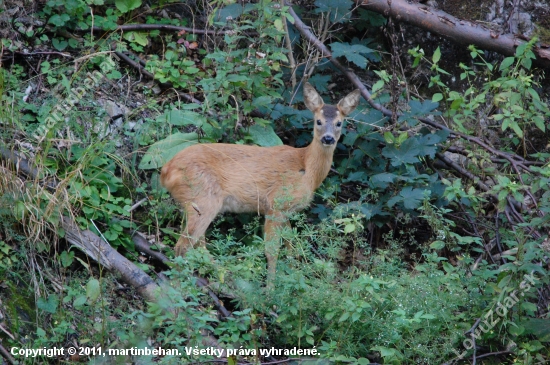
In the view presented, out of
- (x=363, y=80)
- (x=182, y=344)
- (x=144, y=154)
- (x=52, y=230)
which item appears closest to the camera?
(x=182, y=344)

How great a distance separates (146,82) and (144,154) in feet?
4.81

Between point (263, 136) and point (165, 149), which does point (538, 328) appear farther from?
point (165, 149)

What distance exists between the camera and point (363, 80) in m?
9.12

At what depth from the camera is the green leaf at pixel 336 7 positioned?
8422 mm

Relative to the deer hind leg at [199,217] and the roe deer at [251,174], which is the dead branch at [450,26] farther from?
the deer hind leg at [199,217]

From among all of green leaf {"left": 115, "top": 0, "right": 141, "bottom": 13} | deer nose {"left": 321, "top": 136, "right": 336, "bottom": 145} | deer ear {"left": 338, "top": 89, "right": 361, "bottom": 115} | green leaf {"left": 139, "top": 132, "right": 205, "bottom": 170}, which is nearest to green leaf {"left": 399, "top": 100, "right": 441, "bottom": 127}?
deer ear {"left": 338, "top": 89, "right": 361, "bottom": 115}

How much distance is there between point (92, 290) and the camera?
5672 mm

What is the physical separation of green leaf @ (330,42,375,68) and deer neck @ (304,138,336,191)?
1.03 metres

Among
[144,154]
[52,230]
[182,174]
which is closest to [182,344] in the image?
[52,230]

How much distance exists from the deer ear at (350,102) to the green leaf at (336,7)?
3.60 feet

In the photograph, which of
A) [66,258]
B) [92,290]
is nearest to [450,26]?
[66,258]

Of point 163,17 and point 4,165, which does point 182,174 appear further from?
point 163,17

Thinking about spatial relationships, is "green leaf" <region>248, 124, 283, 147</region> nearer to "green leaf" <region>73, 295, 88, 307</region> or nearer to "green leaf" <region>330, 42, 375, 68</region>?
"green leaf" <region>330, 42, 375, 68</region>

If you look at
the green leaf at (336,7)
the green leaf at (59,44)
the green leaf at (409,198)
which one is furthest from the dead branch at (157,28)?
the green leaf at (409,198)
